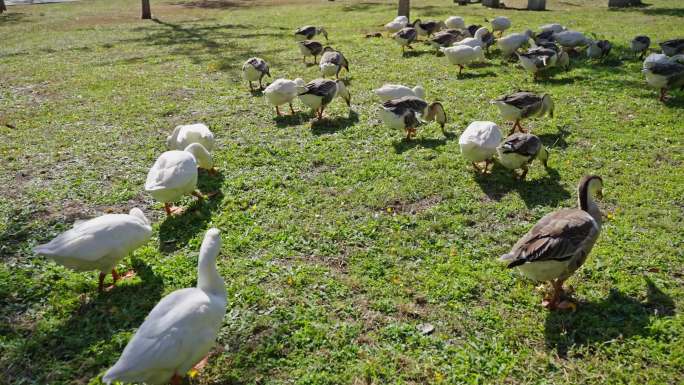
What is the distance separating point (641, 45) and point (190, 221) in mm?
13190

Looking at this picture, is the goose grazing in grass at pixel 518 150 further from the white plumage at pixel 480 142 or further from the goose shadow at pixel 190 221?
the goose shadow at pixel 190 221

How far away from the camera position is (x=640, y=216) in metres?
6.55

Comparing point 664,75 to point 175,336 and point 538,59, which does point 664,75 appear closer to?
point 538,59

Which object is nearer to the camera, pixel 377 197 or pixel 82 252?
pixel 82 252

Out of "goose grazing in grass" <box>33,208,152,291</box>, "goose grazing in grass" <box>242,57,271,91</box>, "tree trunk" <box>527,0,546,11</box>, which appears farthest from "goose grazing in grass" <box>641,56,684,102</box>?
"tree trunk" <box>527,0,546,11</box>

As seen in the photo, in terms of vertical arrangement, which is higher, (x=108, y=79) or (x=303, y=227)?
(x=108, y=79)

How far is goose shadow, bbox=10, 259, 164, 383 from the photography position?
465 centimetres

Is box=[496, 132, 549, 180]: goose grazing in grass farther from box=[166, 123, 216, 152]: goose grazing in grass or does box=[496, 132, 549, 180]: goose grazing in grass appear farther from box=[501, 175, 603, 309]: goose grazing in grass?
box=[166, 123, 216, 152]: goose grazing in grass

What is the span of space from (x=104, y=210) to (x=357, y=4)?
25449mm

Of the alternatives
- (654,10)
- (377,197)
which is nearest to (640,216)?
(377,197)

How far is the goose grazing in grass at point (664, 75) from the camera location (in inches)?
401

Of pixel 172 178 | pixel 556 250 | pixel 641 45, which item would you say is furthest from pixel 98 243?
pixel 641 45

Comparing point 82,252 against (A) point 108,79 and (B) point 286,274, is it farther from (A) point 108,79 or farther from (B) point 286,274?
(A) point 108,79

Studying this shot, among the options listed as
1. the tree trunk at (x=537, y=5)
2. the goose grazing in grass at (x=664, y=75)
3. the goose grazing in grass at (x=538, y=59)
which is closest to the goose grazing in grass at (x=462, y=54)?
the goose grazing in grass at (x=538, y=59)
